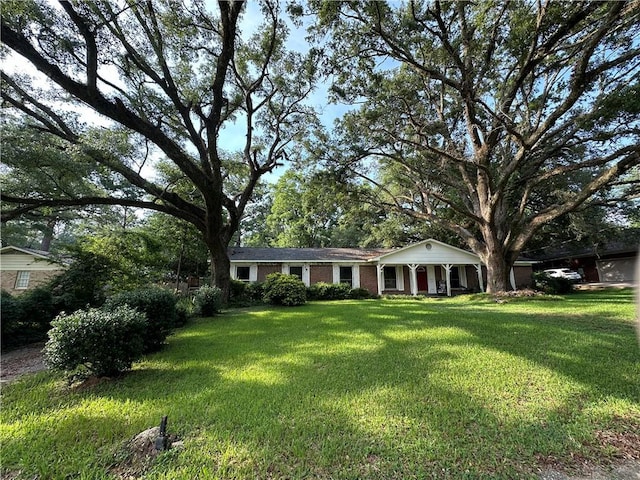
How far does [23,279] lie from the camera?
57.5 feet

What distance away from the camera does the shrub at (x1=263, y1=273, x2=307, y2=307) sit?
1295cm

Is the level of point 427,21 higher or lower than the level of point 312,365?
higher

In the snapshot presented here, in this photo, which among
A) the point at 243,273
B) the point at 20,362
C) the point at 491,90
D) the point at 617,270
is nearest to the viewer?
the point at 20,362

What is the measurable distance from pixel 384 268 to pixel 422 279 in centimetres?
298

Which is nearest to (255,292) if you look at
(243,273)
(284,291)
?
(284,291)

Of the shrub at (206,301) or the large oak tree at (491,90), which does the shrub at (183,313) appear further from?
the large oak tree at (491,90)

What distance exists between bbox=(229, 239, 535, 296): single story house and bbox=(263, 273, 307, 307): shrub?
4.64 meters

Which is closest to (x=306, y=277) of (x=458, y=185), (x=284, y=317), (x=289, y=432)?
(x=284, y=317)

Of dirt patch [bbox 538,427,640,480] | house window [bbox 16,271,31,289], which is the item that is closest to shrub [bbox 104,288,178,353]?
dirt patch [bbox 538,427,640,480]

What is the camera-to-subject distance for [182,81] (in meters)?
10.2

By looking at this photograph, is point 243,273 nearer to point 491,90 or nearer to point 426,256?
point 426,256

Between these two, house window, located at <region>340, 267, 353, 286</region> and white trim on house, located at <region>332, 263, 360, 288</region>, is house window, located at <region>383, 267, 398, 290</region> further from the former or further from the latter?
house window, located at <region>340, 267, 353, 286</region>

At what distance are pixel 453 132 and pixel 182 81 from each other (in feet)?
44.8

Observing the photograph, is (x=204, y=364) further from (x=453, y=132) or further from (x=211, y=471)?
(x=453, y=132)
